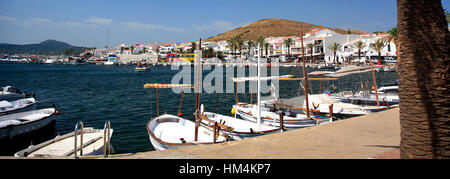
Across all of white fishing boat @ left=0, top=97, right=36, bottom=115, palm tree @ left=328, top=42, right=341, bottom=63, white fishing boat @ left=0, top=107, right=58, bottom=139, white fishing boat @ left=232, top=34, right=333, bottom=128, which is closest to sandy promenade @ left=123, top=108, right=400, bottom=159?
white fishing boat @ left=232, top=34, right=333, bottom=128

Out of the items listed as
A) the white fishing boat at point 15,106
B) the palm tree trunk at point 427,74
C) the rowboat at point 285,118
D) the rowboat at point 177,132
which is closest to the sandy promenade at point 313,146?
the palm tree trunk at point 427,74

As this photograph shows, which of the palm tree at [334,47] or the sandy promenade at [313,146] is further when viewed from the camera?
the palm tree at [334,47]

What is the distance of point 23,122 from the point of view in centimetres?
1523

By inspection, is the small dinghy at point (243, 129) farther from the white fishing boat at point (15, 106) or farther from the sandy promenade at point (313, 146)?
the white fishing boat at point (15, 106)

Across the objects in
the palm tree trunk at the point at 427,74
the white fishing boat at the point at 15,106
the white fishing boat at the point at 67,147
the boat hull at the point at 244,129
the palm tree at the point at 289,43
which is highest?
the palm tree at the point at 289,43

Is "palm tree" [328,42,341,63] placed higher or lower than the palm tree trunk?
higher

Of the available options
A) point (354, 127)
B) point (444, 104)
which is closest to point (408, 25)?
point (444, 104)

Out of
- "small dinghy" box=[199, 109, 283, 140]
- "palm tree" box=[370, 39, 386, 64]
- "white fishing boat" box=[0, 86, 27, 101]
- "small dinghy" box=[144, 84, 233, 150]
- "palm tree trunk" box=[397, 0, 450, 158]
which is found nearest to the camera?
"palm tree trunk" box=[397, 0, 450, 158]

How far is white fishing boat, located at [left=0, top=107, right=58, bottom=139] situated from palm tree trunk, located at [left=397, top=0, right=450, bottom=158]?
1737 cm

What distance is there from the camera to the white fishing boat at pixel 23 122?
1437 cm

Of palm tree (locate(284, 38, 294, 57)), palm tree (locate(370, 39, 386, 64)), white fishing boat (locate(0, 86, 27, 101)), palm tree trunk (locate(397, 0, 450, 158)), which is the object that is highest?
palm tree (locate(284, 38, 294, 57))

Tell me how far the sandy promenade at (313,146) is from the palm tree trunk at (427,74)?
1.97m

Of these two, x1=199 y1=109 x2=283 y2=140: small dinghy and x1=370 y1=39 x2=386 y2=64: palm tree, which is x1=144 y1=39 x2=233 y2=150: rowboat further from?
x1=370 y1=39 x2=386 y2=64: palm tree

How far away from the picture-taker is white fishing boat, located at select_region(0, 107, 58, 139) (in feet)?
47.1
